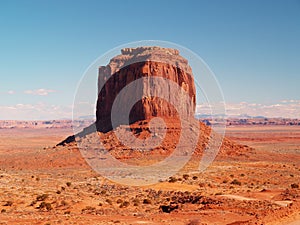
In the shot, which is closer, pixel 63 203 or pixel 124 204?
pixel 63 203

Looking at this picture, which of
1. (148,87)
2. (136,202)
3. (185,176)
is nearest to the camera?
(136,202)

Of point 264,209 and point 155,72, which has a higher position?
point 155,72

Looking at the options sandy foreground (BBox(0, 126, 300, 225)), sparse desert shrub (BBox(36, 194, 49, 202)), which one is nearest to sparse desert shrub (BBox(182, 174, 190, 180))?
sandy foreground (BBox(0, 126, 300, 225))

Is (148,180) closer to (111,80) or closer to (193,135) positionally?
(193,135)

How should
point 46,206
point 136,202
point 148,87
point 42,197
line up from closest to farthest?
point 46,206 < point 136,202 < point 42,197 < point 148,87

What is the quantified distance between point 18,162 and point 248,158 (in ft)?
122

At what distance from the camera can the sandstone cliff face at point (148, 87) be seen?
68625 millimetres

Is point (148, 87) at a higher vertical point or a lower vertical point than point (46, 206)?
higher

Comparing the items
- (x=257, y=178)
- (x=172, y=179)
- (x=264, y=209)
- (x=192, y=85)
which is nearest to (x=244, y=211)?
(x=264, y=209)

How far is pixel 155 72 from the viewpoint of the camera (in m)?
69.5

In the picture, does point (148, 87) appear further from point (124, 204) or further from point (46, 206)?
point (46, 206)

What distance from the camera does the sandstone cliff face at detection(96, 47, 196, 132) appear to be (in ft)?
225

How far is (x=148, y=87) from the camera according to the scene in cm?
6888

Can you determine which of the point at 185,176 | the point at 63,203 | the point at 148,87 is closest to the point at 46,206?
the point at 63,203
